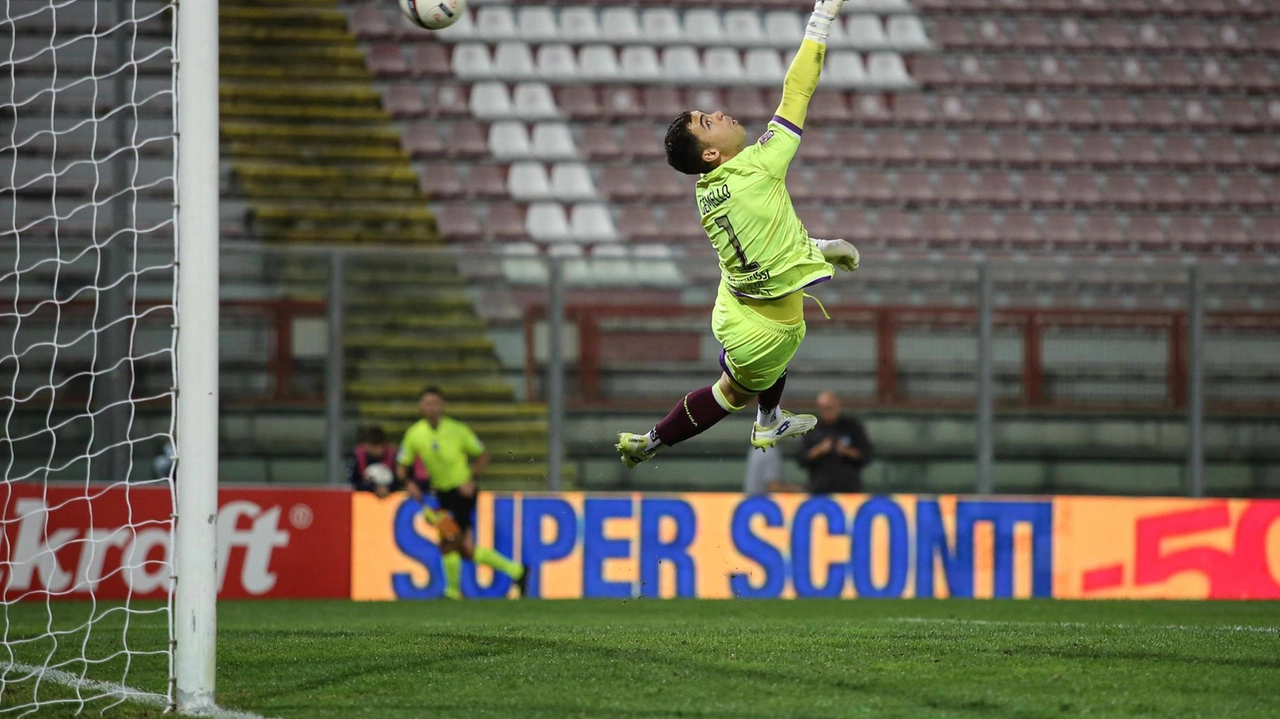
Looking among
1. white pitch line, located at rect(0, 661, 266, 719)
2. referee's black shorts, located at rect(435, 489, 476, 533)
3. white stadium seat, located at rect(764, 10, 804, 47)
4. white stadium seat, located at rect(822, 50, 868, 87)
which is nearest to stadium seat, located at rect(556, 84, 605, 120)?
white stadium seat, located at rect(764, 10, 804, 47)

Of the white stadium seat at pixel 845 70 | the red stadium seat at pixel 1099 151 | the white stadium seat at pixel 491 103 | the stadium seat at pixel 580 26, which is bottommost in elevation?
the red stadium seat at pixel 1099 151

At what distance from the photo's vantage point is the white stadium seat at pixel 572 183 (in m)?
16.5

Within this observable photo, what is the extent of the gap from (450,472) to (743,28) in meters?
7.26

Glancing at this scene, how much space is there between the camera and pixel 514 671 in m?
6.00

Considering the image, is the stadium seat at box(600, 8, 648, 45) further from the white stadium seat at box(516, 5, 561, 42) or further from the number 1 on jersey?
the number 1 on jersey

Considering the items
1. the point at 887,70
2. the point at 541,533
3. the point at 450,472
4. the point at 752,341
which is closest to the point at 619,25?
the point at 887,70

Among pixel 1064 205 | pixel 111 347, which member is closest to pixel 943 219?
pixel 1064 205

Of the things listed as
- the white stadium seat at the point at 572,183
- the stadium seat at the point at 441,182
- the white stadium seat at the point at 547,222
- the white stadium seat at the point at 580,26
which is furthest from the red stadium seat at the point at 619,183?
the white stadium seat at the point at 580,26

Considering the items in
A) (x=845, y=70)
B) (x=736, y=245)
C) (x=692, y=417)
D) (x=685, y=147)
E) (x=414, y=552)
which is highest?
(x=845, y=70)

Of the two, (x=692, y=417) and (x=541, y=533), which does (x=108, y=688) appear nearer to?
(x=692, y=417)

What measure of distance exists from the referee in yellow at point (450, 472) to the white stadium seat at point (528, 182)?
157 inches

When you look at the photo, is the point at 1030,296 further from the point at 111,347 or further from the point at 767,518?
the point at 111,347

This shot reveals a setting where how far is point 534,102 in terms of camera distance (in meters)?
17.0

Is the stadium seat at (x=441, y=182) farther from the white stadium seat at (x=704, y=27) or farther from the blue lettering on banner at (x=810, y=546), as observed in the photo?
the blue lettering on banner at (x=810, y=546)
